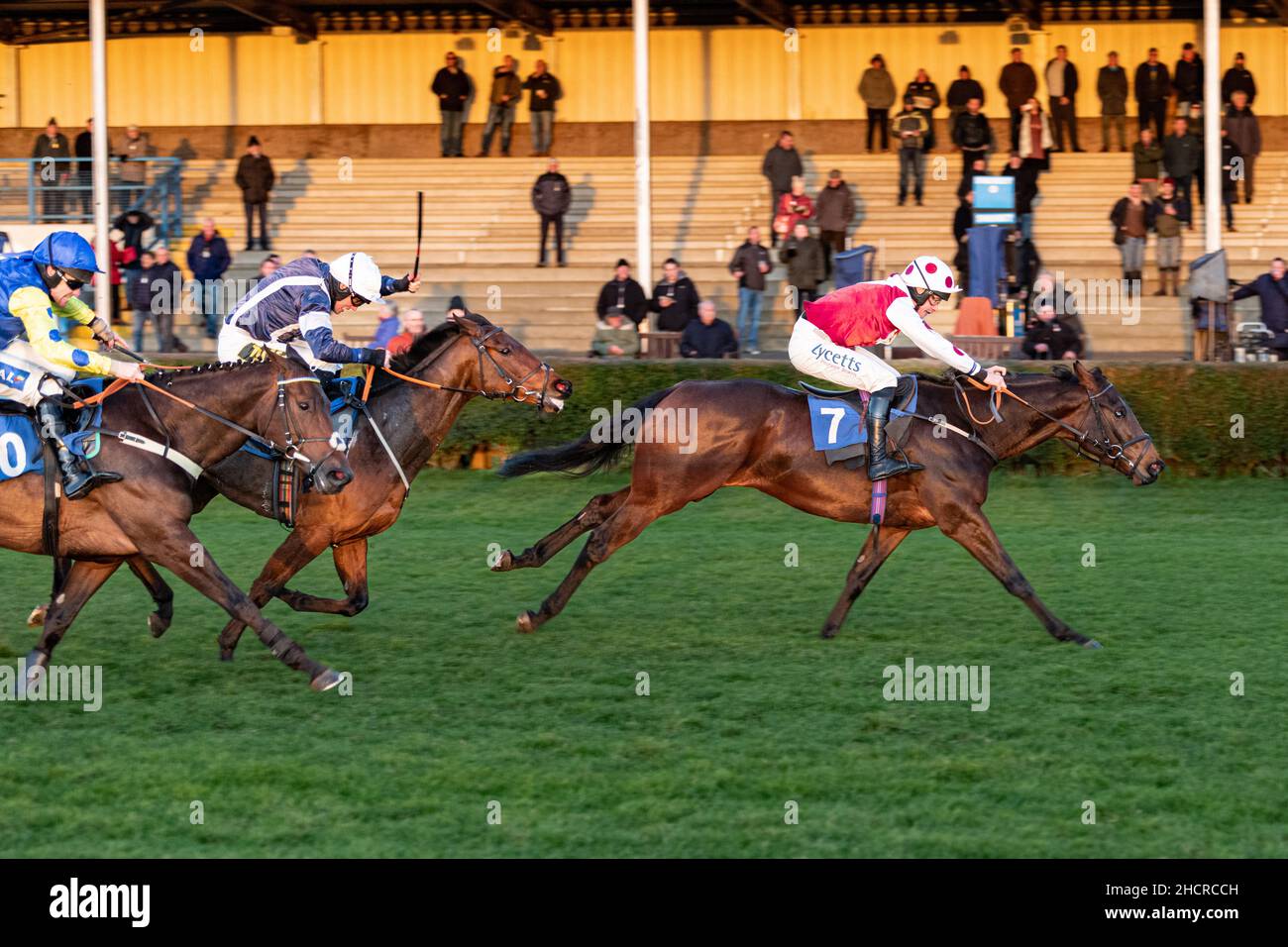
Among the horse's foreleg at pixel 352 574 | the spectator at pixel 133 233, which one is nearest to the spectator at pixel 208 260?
the spectator at pixel 133 233

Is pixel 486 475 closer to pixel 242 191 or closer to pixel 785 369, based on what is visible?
pixel 785 369

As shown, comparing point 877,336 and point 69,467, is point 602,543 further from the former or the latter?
point 69,467

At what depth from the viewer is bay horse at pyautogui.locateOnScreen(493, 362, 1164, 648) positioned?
7750mm

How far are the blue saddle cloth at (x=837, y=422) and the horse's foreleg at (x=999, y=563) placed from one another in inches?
21.0

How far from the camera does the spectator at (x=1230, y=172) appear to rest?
58.1 ft

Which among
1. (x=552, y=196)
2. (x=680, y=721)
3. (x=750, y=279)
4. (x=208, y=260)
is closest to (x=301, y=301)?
(x=680, y=721)

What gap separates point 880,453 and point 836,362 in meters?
0.51

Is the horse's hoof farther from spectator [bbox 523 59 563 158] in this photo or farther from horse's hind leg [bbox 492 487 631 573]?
spectator [bbox 523 59 563 158]

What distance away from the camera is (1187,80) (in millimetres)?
18719

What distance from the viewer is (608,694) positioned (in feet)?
22.4

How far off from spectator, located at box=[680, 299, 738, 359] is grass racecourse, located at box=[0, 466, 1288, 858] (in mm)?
4562

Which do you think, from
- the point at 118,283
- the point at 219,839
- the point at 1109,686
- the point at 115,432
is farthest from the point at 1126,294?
the point at 219,839

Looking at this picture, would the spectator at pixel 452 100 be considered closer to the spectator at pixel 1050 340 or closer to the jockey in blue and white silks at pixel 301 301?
the spectator at pixel 1050 340

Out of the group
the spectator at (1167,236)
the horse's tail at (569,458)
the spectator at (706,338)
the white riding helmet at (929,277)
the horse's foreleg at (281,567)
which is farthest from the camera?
the spectator at (1167,236)
